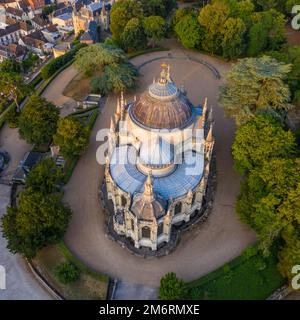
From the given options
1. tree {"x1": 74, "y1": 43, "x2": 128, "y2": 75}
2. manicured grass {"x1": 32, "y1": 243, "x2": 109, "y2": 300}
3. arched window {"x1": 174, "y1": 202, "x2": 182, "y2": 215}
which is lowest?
manicured grass {"x1": 32, "y1": 243, "x2": 109, "y2": 300}

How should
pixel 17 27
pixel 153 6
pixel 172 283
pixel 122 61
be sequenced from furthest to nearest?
pixel 17 27 → pixel 153 6 → pixel 122 61 → pixel 172 283

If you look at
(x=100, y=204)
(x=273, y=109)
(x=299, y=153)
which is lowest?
(x=100, y=204)

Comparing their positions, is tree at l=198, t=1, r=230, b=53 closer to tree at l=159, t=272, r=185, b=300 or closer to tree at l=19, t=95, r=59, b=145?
tree at l=19, t=95, r=59, b=145

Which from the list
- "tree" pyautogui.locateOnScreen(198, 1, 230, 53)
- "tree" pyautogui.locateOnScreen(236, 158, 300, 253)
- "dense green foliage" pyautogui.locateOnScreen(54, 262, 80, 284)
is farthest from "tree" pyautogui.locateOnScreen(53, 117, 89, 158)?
"tree" pyautogui.locateOnScreen(198, 1, 230, 53)
